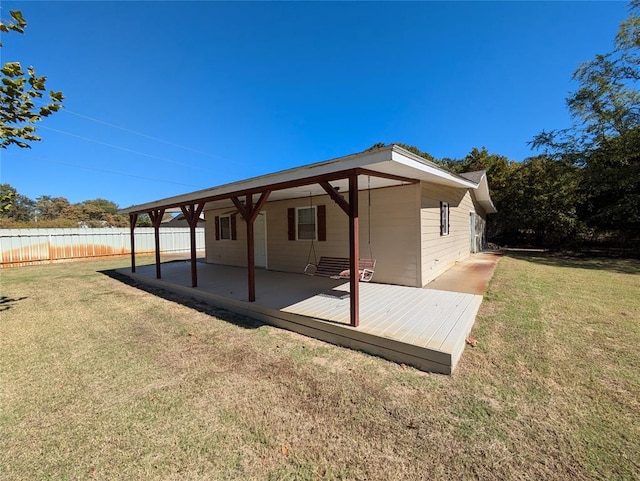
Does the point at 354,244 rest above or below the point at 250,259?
above

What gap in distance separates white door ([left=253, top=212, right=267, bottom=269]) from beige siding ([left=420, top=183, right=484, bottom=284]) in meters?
5.13

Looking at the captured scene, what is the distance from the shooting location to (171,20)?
28.9ft

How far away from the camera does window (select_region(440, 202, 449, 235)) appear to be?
7.53 meters

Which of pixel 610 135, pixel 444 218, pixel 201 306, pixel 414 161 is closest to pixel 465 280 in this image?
pixel 444 218

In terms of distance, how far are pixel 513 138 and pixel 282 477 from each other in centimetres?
2225

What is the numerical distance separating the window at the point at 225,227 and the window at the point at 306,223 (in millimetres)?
3762

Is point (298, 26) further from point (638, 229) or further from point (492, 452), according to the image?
point (638, 229)

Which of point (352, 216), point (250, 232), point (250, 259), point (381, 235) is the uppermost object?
point (352, 216)

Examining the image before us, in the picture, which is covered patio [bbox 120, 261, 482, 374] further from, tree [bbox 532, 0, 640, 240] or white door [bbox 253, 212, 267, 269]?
tree [bbox 532, 0, 640, 240]

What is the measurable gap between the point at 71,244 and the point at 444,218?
1776 cm

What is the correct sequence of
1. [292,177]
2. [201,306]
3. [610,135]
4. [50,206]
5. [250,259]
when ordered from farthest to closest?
[50,206] → [610,135] → [201,306] → [250,259] → [292,177]

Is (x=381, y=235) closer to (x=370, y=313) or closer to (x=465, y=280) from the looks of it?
(x=465, y=280)

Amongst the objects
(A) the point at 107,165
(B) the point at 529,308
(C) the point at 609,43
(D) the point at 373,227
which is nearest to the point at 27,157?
(A) the point at 107,165

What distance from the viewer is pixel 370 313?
4.16 metres
